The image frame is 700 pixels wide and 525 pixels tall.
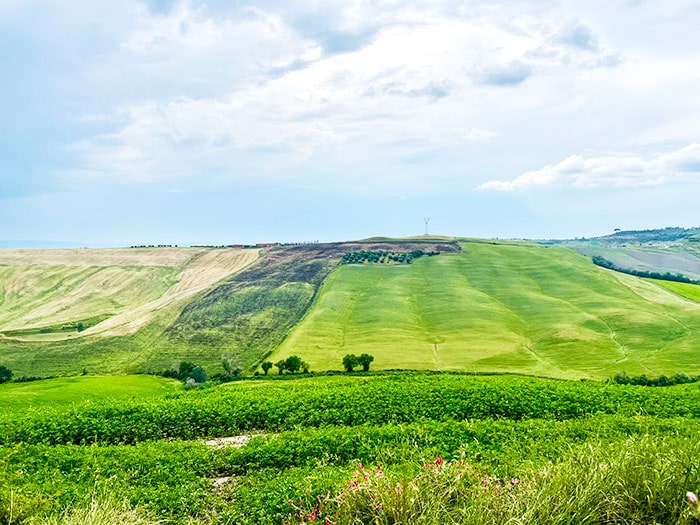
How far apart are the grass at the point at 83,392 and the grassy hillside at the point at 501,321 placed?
789 inches

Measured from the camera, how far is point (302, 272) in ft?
373

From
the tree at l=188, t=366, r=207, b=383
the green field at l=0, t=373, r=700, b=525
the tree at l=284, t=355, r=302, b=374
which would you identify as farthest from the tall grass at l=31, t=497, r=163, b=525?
the tree at l=284, t=355, r=302, b=374

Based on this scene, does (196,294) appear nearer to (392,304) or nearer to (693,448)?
(392,304)

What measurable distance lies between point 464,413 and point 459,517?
43.4 ft

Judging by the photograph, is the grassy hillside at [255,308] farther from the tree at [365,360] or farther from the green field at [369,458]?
the green field at [369,458]

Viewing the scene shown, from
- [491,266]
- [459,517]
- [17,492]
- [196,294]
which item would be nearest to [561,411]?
[459,517]

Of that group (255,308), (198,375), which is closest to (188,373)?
(198,375)

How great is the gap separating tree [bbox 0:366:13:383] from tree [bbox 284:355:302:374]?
34.8 metres

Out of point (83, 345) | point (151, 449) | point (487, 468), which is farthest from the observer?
point (83, 345)

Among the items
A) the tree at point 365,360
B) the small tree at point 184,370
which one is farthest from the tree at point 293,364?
the small tree at point 184,370

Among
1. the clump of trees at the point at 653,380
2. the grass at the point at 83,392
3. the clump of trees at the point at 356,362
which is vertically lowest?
the clump of trees at the point at 653,380

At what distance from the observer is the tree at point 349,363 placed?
62.1 meters

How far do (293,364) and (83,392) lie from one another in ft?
86.2

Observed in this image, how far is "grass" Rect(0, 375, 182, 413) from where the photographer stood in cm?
3442
